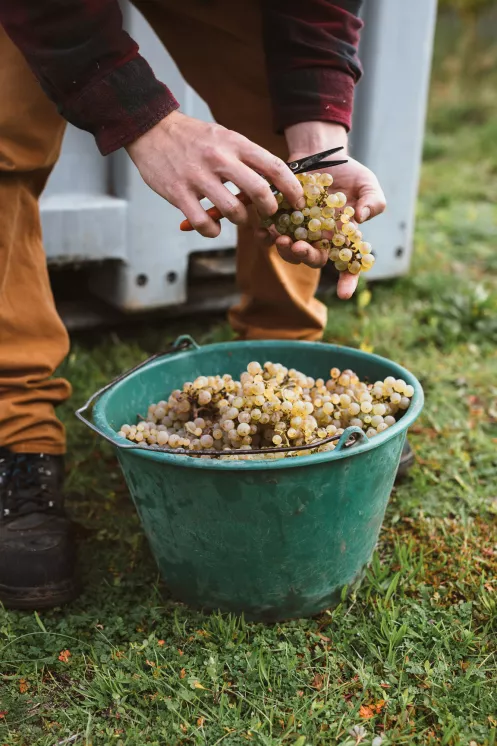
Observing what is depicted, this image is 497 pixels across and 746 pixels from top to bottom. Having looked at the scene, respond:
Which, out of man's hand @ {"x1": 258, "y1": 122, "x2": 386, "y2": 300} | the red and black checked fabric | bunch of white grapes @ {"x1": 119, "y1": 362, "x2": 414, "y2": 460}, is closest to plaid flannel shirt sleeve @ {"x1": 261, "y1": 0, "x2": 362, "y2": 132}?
man's hand @ {"x1": 258, "y1": 122, "x2": 386, "y2": 300}

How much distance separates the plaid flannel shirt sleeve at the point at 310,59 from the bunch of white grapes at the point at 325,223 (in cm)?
26

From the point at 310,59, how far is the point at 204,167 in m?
0.57

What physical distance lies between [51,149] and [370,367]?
892 millimetres

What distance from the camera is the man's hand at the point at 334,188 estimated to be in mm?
1660

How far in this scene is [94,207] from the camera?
262 cm

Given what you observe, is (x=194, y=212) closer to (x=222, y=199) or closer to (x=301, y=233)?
(x=222, y=199)

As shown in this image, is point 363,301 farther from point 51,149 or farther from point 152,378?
point 51,149

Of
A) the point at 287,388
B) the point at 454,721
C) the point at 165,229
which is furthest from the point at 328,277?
the point at 454,721

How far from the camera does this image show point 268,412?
1644mm

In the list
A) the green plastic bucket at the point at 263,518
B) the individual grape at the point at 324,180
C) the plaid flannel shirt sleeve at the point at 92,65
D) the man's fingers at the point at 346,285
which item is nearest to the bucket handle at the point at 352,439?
the green plastic bucket at the point at 263,518

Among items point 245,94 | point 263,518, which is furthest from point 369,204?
point 263,518

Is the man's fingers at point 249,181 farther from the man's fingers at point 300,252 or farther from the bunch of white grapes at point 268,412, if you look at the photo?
the bunch of white grapes at point 268,412

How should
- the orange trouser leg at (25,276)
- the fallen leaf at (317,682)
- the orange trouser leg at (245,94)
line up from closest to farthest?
the fallen leaf at (317,682)
the orange trouser leg at (25,276)
the orange trouser leg at (245,94)

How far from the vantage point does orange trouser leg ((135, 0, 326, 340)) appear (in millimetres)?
1949
